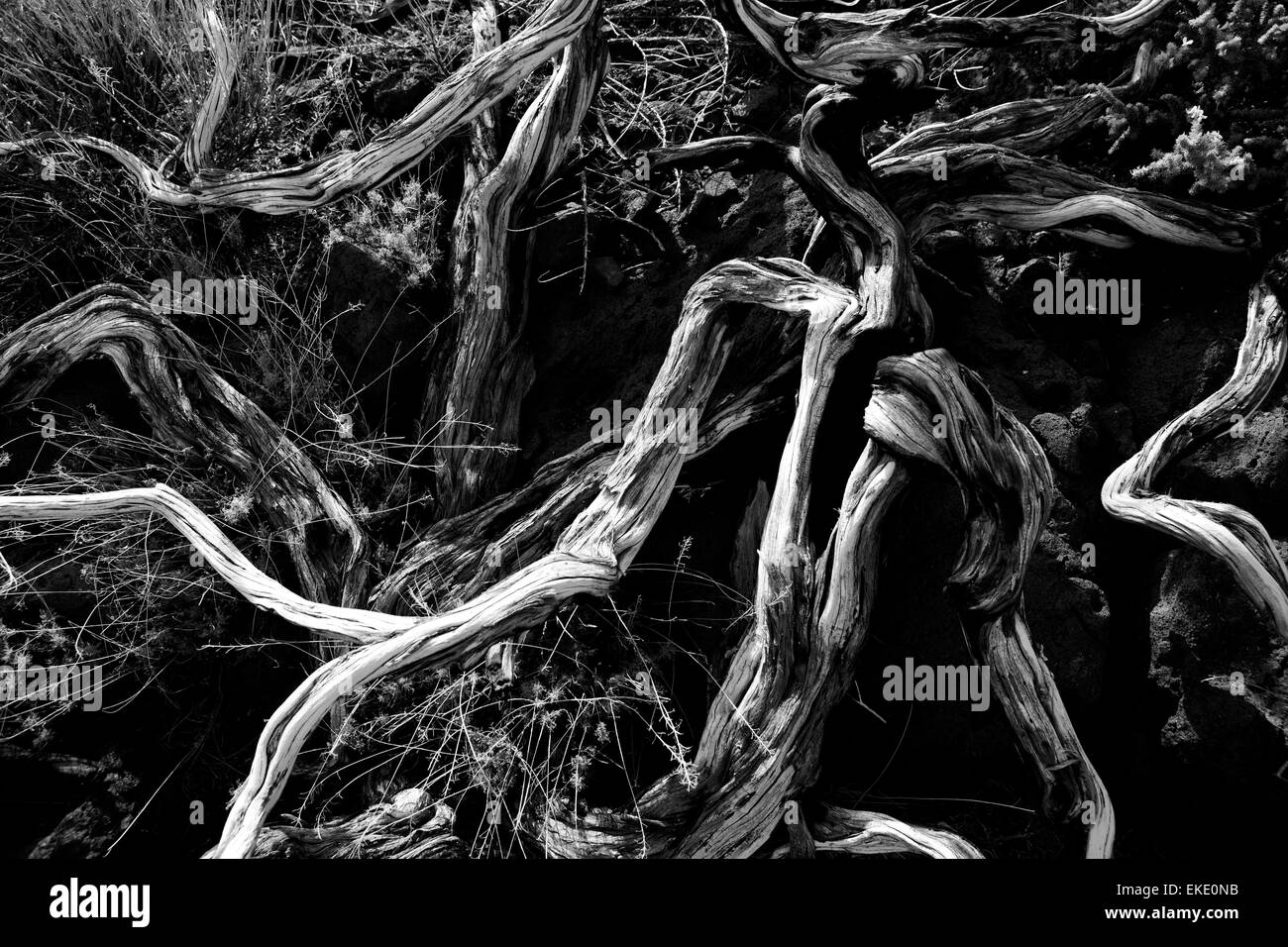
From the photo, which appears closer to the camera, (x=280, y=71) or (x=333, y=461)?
(x=333, y=461)

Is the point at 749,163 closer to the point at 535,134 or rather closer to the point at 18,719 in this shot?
the point at 535,134

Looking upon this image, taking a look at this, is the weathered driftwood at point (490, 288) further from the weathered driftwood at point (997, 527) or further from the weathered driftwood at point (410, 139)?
the weathered driftwood at point (997, 527)

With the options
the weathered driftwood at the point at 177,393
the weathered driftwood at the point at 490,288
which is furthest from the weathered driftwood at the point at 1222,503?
the weathered driftwood at the point at 177,393

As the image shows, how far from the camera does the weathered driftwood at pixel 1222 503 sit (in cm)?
300

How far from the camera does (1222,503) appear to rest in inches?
123

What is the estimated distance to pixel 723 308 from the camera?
3.33 m

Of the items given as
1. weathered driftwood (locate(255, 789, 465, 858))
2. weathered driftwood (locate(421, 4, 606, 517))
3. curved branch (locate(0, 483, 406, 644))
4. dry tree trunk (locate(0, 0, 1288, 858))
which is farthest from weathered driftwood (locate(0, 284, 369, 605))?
weathered driftwood (locate(255, 789, 465, 858))

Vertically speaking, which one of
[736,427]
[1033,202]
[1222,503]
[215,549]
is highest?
[1033,202]

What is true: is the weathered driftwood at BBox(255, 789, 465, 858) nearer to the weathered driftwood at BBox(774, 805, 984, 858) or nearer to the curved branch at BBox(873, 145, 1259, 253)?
the weathered driftwood at BBox(774, 805, 984, 858)

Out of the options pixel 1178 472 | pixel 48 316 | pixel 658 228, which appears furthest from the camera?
pixel 658 228

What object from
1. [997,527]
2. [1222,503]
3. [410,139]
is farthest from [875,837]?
[410,139]

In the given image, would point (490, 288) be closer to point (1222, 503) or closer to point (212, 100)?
point (212, 100)

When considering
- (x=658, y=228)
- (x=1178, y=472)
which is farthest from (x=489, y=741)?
(x=1178, y=472)

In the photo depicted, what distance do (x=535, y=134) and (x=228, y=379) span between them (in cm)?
130
